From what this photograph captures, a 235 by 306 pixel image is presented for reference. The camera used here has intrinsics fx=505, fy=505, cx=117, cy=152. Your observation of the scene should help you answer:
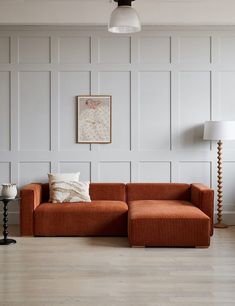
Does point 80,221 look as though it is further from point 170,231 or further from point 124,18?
point 124,18

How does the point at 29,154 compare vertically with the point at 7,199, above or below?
above

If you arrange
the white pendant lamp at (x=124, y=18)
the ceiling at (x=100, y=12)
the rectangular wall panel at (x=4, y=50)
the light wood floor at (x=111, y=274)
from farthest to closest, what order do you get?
the rectangular wall panel at (x=4, y=50), the ceiling at (x=100, y=12), the white pendant lamp at (x=124, y=18), the light wood floor at (x=111, y=274)

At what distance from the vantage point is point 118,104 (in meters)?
7.21

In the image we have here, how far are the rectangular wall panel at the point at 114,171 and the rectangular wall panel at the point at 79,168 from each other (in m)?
0.17

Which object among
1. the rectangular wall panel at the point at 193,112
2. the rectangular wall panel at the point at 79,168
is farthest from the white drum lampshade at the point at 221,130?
the rectangular wall panel at the point at 79,168

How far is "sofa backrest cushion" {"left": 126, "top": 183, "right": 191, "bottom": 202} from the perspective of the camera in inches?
275

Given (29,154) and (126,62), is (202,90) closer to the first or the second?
(126,62)

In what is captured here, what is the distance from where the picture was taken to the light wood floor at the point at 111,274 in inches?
151

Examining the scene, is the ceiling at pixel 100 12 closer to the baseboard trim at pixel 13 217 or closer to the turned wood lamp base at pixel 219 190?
the turned wood lamp base at pixel 219 190

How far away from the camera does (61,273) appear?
4543 mm

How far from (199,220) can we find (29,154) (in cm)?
273

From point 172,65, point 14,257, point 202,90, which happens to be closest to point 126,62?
point 172,65

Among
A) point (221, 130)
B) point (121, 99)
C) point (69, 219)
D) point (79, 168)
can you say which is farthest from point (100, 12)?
point (69, 219)

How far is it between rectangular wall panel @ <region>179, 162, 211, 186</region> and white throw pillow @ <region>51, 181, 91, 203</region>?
147 cm
